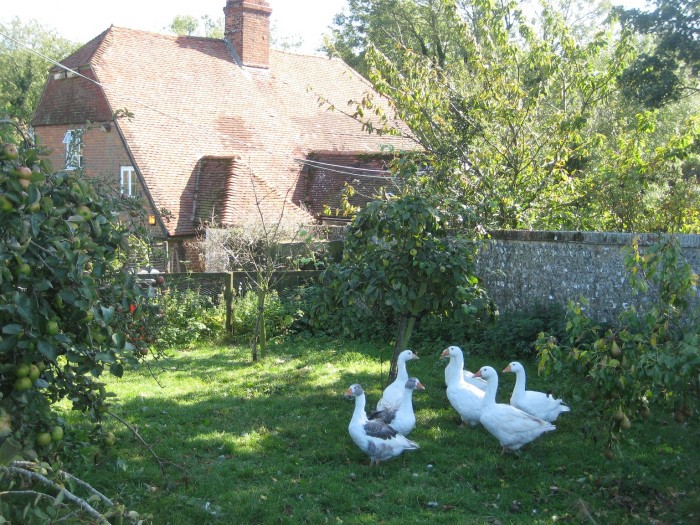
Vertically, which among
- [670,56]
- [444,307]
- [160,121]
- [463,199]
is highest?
[670,56]

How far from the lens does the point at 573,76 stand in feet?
42.7

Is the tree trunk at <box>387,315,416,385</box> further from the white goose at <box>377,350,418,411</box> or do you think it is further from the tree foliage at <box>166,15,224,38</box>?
the tree foliage at <box>166,15,224,38</box>

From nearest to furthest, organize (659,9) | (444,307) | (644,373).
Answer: (644,373), (444,307), (659,9)

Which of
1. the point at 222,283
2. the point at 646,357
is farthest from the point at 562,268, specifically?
the point at 222,283

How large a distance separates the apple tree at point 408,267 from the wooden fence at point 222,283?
5.10 metres

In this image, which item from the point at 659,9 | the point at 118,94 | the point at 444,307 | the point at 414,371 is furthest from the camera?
the point at 118,94

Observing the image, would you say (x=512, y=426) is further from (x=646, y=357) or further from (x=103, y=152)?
(x=103, y=152)

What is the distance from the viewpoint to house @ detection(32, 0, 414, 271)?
22.2 m

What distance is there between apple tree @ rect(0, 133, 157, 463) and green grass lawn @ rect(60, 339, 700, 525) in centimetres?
153

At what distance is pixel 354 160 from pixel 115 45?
30.9ft

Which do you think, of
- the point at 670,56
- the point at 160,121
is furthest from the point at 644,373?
the point at 160,121

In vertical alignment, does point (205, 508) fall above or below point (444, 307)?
below

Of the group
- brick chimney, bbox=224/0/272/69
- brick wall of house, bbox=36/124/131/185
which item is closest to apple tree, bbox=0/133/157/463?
brick wall of house, bbox=36/124/131/185

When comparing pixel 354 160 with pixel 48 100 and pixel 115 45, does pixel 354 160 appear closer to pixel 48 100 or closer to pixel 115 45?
pixel 115 45
